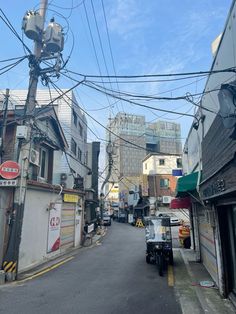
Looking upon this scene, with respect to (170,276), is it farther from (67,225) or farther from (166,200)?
(166,200)

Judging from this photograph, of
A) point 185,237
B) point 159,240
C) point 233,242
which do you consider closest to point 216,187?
point 233,242

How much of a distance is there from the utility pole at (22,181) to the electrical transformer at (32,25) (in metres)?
0.13

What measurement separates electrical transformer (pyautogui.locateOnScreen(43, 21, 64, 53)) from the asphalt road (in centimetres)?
842

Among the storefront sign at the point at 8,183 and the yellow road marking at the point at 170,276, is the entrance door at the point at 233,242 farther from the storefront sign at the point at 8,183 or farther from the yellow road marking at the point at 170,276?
the storefront sign at the point at 8,183

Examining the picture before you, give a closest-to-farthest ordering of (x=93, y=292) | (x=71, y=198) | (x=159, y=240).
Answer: (x=93, y=292) → (x=159, y=240) → (x=71, y=198)

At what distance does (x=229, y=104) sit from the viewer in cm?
406

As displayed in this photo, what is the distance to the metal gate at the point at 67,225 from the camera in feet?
50.6

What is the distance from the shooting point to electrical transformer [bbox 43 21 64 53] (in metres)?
10.5

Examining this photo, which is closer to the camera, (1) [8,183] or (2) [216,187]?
(2) [216,187]

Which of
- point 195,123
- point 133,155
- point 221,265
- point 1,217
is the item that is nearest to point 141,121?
point 195,123

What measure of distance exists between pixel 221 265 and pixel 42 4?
427 inches

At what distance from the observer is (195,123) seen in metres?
10.2

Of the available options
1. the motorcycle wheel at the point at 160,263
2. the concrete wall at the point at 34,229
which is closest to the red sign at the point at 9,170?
the concrete wall at the point at 34,229

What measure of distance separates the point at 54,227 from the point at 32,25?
9.26 m
